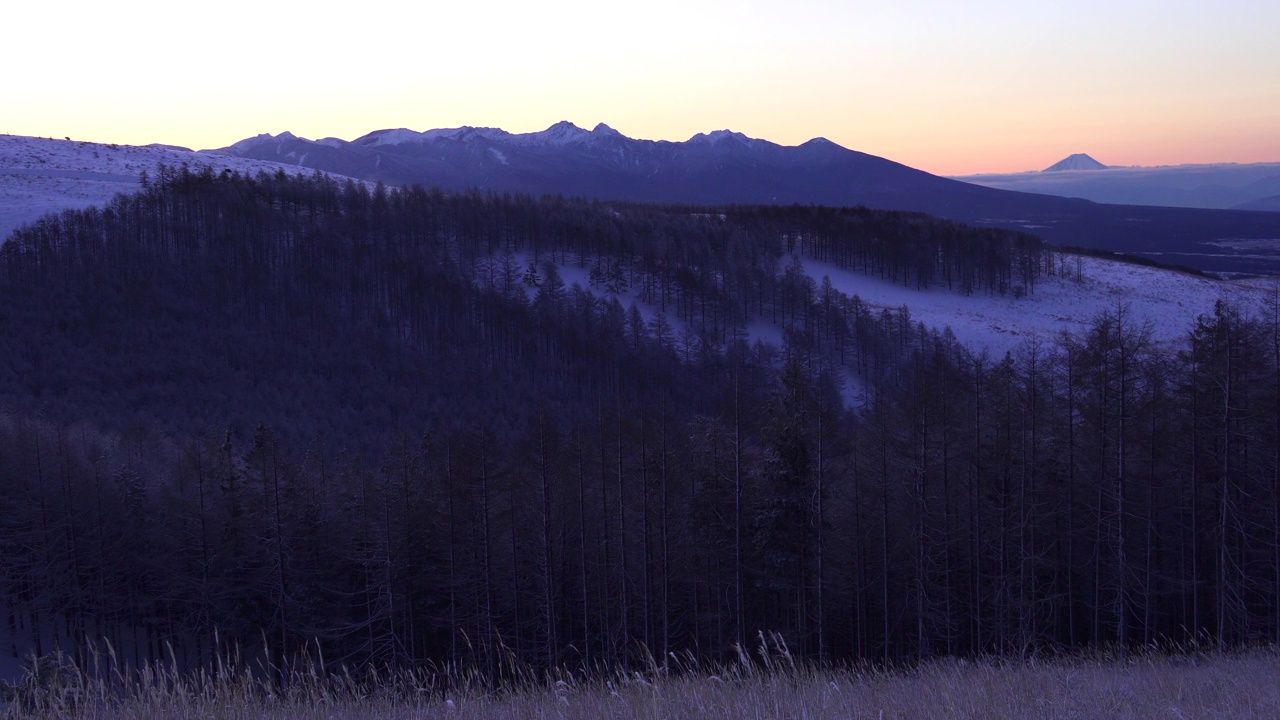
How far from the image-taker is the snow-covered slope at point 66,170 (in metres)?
106

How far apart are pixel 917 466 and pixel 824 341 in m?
68.4

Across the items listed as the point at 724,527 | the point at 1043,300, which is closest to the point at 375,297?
the point at 724,527

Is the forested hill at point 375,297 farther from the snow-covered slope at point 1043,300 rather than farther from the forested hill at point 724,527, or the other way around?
the forested hill at point 724,527

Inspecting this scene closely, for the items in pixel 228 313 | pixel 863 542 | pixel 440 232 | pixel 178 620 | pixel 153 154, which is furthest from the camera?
pixel 153 154

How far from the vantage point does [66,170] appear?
455 feet

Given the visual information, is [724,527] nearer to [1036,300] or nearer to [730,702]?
[730,702]

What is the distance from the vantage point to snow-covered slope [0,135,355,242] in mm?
106188

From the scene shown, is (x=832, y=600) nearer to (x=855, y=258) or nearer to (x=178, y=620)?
(x=178, y=620)

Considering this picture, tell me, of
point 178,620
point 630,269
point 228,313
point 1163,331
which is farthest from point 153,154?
point 1163,331

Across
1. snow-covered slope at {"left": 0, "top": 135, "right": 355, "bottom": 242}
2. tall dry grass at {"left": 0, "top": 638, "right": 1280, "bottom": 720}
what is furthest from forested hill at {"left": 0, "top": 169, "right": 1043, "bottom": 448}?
tall dry grass at {"left": 0, "top": 638, "right": 1280, "bottom": 720}

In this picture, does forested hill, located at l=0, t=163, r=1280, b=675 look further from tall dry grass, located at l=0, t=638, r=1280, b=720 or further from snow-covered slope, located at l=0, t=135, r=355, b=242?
snow-covered slope, located at l=0, t=135, r=355, b=242

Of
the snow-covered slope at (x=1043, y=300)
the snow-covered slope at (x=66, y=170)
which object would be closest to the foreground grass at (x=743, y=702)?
the snow-covered slope at (x=1043, y=300)

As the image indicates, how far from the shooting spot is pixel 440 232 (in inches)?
4336

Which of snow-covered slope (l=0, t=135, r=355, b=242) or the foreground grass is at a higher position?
snow-covered slope (l=0, t=135, r=355, b=242)
